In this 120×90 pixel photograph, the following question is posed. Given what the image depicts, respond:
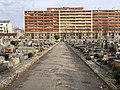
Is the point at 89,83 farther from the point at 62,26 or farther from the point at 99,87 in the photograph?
the point at 62,26

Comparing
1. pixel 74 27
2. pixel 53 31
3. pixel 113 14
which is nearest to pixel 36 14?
pixel 53 31

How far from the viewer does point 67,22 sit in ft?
614

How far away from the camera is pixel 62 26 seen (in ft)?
612

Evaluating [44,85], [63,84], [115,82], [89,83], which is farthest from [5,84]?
[115,82]

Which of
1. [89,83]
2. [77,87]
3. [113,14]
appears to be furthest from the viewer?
[113,14]

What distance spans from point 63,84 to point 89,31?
166 meters

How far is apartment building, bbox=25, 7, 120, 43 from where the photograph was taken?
178875 mm

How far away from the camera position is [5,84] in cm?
1667

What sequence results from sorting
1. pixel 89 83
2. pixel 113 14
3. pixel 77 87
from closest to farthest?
pixel 77 87 < pixel 89 83 < pixel 113 14

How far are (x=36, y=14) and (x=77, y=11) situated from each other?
27.6 m

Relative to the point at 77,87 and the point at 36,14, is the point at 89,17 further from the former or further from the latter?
the point at 77,87

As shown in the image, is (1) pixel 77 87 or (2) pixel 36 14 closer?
(1) pixel 77 87

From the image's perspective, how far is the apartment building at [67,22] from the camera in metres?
179

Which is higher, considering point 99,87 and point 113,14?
point 113,14
